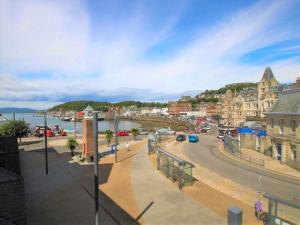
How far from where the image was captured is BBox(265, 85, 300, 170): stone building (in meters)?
28.0

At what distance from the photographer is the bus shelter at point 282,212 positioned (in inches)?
460

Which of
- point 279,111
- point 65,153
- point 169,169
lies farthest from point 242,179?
point 65,153

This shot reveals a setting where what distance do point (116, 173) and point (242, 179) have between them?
11.0 m

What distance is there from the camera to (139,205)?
1670 centimetres

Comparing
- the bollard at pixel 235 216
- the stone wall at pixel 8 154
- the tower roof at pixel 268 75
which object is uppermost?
the tower roof at pixel 268 75

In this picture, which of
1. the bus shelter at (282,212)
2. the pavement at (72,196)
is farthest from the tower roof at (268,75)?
the bus shelter at (282,212)

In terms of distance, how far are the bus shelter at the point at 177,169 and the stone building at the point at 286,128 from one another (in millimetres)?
13110

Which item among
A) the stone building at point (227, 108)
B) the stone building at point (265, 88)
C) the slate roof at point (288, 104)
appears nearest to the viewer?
the slate roof at point (288, 104)

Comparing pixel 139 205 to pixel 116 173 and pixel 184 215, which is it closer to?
pixel 184 215

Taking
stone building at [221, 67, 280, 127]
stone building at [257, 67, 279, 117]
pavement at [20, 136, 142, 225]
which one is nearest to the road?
pavement at [20, 136, 142, 225]

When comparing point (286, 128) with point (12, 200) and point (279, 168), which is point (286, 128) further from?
point (12, 200)

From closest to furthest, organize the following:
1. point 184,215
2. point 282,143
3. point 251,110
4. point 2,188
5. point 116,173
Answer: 1. point 2,188
2. point 184,215
3. point 116,173
4. point 282,143
5. point 251,110

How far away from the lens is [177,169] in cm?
2155

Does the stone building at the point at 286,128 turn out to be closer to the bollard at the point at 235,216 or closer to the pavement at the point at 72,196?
the pavement at the point at 72,196
